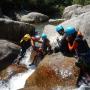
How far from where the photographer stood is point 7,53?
1619cm

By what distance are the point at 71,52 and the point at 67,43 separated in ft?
1.40

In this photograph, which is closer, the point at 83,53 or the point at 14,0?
the point at 83,53

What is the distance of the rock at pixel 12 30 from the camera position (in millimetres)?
20344

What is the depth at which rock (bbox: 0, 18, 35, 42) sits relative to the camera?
20.3 meters

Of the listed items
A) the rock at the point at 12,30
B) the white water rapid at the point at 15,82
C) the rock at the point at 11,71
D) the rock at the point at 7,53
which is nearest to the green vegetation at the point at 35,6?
the rock at the point at 12,30

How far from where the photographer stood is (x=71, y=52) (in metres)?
12.6

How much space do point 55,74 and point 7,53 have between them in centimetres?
473

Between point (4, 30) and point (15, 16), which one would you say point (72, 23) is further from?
point (15, 16)

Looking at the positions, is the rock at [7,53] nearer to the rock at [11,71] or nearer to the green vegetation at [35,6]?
the rock at [11,71]

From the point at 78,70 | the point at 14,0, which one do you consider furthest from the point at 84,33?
the point at 14,0

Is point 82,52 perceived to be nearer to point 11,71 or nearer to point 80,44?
point 80,44

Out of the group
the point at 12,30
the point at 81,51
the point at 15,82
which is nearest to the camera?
the point at 81,51

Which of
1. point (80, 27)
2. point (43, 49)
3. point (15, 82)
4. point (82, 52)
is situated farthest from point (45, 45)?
point (82, 52)

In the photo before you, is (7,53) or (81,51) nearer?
(81,51)
